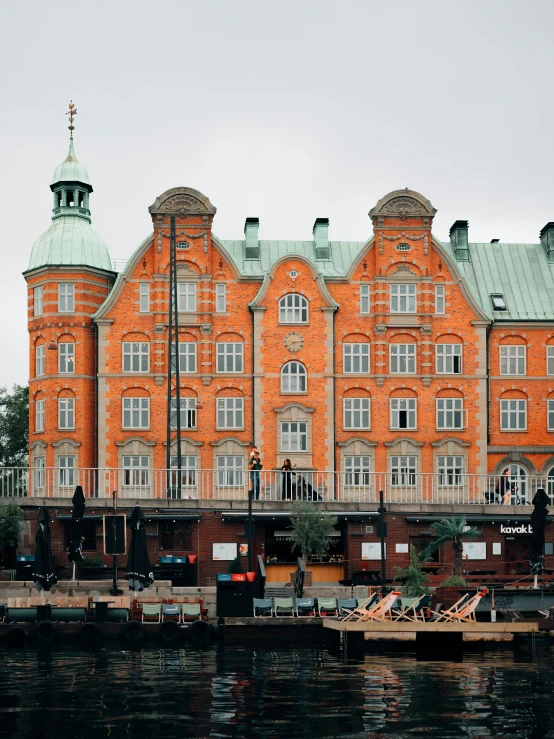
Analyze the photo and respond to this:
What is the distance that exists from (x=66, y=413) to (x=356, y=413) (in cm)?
1509

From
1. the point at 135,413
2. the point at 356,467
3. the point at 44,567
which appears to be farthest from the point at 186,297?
the point at 44,567

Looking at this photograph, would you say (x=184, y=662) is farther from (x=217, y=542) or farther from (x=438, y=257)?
(x=438, y=257)

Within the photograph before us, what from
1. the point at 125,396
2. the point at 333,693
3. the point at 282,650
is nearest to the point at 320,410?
the point at 125,396

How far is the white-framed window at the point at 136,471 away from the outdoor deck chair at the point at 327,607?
21.2 meters

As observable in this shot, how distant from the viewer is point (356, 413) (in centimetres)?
6556

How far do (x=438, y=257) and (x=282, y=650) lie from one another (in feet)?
106

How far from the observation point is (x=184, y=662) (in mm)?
35875

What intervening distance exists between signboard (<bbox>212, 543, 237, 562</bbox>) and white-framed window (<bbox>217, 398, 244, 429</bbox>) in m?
13.2

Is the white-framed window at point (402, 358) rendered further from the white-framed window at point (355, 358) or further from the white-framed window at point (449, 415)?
the white-framed window at point (449, 415)

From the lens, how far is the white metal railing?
60562 mm

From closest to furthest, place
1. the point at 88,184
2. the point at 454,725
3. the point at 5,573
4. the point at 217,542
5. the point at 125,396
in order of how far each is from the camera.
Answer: the point at 454,725, the point at 5,573, the point at 217,542, the point at 125,396, the point at 88,184

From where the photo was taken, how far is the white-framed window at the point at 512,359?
6662cm

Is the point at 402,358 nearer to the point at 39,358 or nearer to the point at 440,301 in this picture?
the point at 440,301

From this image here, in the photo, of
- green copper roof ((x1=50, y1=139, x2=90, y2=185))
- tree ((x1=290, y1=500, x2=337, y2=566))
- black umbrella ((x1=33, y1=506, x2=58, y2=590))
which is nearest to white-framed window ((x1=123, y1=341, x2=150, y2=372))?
green copper roof ((x1=50, y1=139, x2=90, y2=185))
